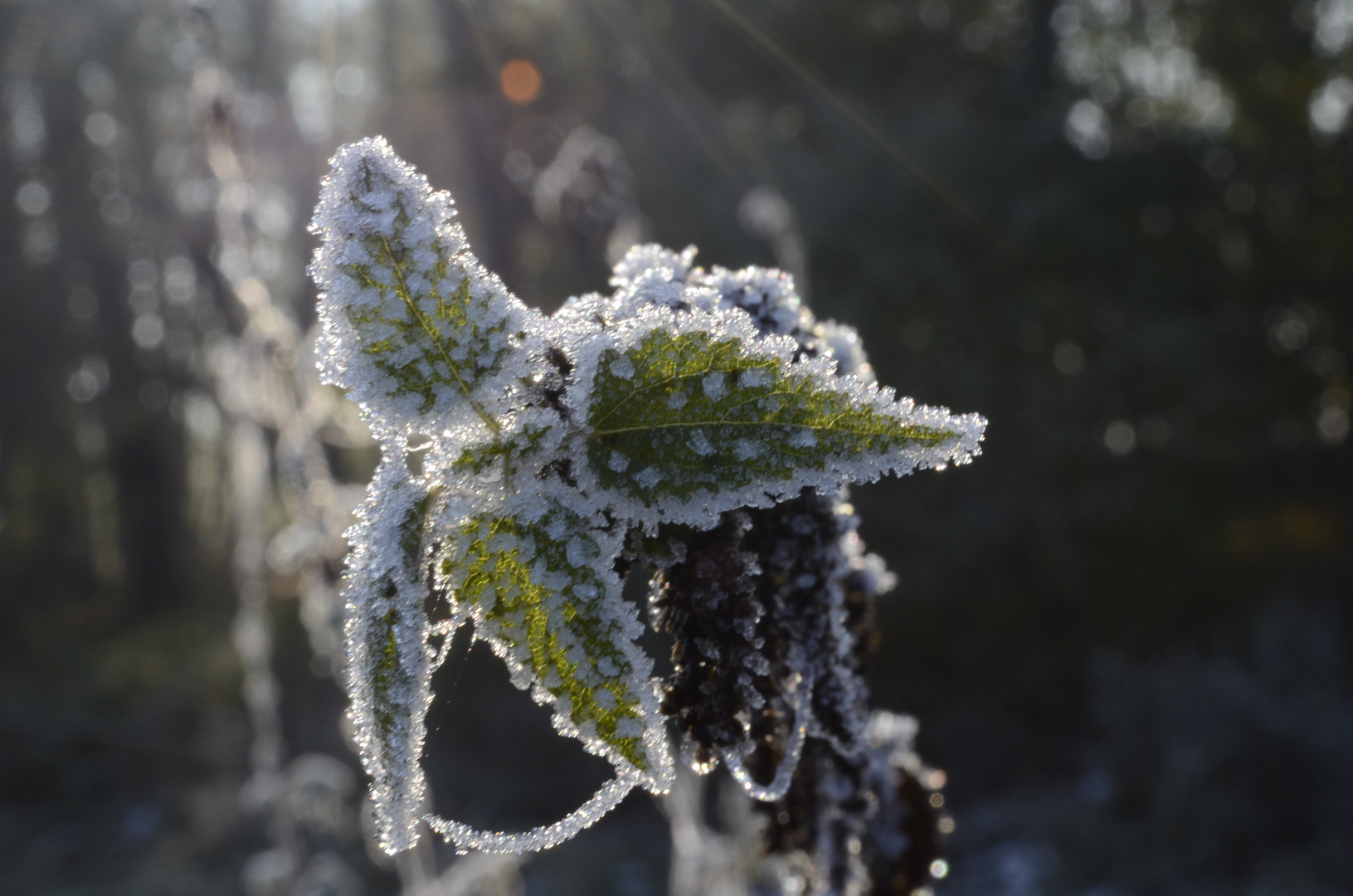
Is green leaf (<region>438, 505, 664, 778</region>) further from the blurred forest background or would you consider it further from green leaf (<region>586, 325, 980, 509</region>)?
the blurred forest background

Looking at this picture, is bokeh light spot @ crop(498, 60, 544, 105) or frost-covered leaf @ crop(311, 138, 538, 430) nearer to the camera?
frost-covered leaf @ crop(311, 138, 538, 430)

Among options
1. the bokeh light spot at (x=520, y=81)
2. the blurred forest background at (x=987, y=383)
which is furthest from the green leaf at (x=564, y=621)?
the bokeh light spot at (x=520, y=81)

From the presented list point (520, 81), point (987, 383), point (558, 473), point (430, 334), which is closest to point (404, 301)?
point (430, 334)

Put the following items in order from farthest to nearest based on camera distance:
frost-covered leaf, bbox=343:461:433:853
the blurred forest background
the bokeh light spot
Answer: the bokeh light spot → the blurred forest background → frost-covered leaf, bbox=343:461:433:853

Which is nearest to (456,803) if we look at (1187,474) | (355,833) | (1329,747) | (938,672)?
(355,833)

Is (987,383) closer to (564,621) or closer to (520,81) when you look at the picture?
(520,81)

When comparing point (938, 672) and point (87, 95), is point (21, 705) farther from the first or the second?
point (938, 672)

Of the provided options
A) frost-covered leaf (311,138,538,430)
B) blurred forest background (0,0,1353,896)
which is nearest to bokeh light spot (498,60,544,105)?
blurred forest background (0,0,1353,896)
